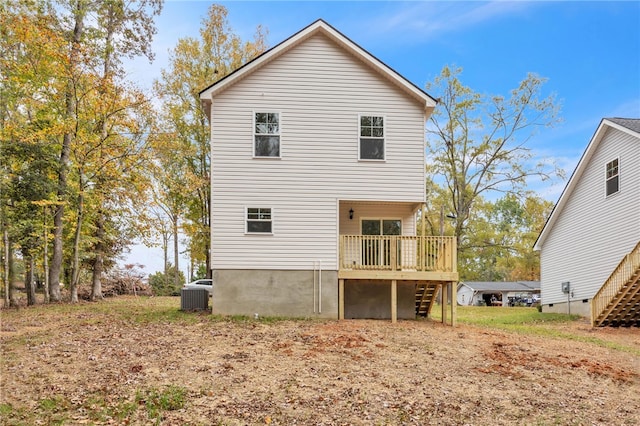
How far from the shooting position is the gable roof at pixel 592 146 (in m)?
18.5

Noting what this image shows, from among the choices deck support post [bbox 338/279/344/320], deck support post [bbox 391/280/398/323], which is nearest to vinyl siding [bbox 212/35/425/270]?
deck support post [bbox 338/279/344/320]

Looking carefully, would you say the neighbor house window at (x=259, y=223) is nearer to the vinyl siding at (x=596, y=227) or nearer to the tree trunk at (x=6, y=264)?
the tree trunk at (x=6, y=264)

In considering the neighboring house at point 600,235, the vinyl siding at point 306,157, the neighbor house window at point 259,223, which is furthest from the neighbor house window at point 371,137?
the neighboring house at point 600,235

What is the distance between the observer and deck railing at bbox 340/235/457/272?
51.1 ft

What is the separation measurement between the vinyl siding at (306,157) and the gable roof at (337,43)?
0.20 meters

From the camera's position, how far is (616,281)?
56.7ft

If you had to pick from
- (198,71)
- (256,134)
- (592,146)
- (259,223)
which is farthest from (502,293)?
(256,134)

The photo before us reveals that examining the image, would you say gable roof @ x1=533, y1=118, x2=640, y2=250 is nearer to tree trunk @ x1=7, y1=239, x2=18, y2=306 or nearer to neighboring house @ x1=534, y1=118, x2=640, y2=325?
neighboring house @ x1=534, y1=118, x2=640, y2=325

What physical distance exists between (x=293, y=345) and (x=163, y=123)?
19.8 metres

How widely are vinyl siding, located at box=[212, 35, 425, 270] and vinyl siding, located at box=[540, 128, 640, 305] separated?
8.38 metres

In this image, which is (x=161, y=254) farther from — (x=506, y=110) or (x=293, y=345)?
(x=293, y=345)

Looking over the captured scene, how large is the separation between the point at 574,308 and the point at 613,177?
6306 millimetres

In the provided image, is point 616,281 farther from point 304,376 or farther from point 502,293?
point 502,293

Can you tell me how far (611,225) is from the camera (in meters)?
19.6
